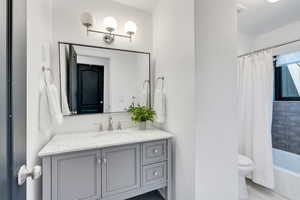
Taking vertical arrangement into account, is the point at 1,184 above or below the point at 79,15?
below

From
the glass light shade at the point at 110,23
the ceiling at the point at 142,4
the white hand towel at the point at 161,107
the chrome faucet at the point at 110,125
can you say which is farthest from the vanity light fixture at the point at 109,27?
the chrome faucet at the point at 110,125

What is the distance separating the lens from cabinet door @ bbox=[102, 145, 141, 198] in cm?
144

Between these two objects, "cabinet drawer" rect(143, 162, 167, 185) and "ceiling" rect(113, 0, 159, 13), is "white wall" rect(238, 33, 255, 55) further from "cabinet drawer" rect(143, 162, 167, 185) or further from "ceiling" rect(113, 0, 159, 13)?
"cabinet drawer" rect(143, 162, 167, 185)

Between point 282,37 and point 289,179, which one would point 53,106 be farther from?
point 282,37

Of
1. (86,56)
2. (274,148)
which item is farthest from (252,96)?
(86,56)

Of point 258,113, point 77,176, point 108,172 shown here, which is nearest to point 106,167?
point 108,172

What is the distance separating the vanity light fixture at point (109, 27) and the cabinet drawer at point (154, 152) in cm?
140

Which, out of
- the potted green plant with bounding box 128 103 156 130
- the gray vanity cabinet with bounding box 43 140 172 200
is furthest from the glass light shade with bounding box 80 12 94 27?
the gray vanity cabinet with bounding box 43 140 172 200

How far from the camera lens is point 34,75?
47.6 inches

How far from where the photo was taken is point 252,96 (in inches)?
92.7

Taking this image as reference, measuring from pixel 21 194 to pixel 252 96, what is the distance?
8.90 ft

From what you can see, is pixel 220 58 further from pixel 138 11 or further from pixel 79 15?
pixel 79 15

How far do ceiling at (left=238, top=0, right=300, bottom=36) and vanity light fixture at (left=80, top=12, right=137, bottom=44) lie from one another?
1412mm

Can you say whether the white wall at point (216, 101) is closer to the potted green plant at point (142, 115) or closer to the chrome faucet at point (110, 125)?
the potted green plant at point (142, 115)
